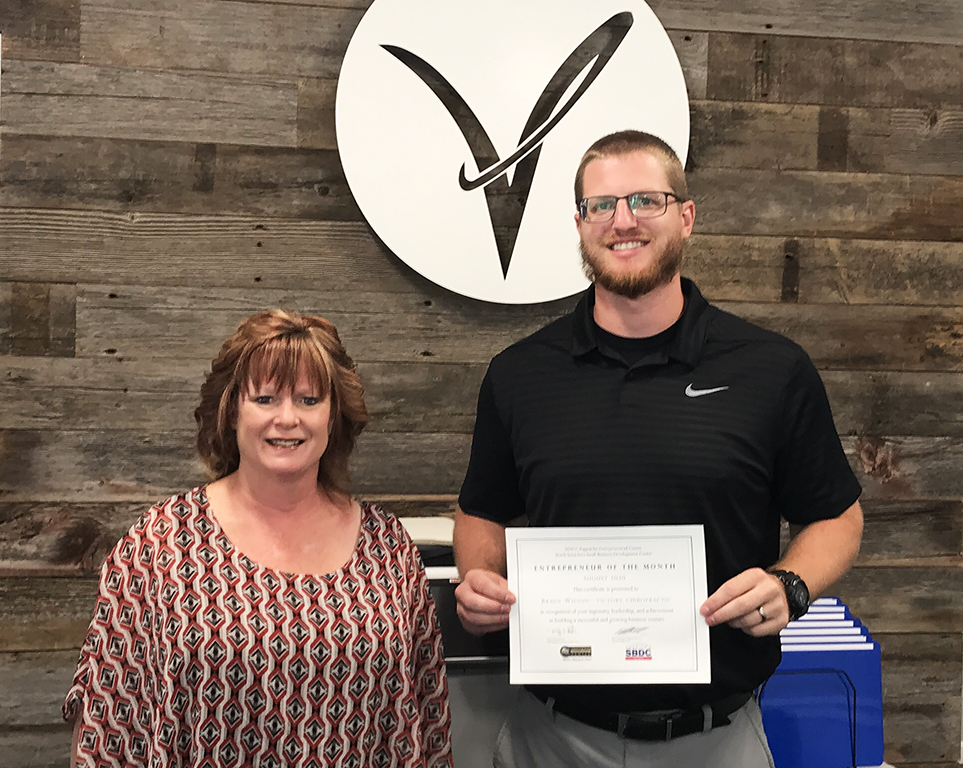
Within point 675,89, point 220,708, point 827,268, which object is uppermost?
point 675,89

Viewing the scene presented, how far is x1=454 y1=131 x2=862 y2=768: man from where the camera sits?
4.98 ft

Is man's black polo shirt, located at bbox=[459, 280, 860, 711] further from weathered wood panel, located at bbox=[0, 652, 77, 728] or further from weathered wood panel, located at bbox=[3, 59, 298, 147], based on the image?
weathered wood panel, located at bbox=[0, 652, 77, 728]

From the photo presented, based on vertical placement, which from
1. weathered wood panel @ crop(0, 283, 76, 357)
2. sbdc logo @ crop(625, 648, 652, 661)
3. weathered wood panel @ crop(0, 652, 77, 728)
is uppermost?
weathered wood panel @ crop(0, 283, 76, 357)

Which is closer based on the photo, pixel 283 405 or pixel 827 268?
pixel 283 405

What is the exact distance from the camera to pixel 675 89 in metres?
2.34

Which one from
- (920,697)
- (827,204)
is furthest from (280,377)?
(920,697)

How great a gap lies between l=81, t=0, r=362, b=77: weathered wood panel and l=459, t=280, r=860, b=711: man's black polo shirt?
1.08 metres

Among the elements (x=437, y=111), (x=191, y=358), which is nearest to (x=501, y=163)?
(x=437, y=111)

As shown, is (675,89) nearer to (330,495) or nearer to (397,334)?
(397,334)

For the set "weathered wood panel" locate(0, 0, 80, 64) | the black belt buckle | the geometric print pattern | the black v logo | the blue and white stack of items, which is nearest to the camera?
the geometric print pattern

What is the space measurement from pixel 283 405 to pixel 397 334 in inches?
33.6

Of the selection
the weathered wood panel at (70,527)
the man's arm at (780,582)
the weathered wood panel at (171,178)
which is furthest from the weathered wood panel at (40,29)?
the man's arm at (780,582)

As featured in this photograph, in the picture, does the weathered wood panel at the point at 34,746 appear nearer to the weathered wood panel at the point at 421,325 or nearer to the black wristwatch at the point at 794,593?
the weathered wood panel at the point at 421,325

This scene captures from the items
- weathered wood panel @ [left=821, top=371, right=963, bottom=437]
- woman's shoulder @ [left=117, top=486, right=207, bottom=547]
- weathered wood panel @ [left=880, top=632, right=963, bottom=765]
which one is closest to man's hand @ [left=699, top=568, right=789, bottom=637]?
woman's shoulder @ [left=117, top=486, right=207, bottom=547]
